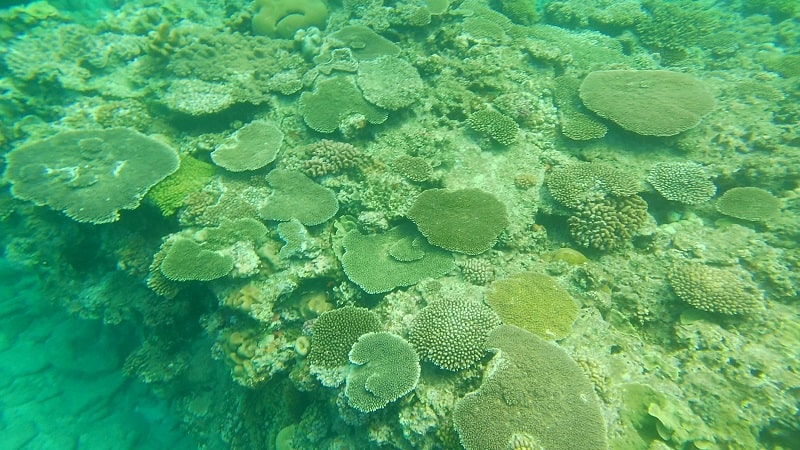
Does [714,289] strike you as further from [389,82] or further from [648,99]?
[389,82]

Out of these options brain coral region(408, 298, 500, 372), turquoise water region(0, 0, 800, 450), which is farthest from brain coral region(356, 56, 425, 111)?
brain coral region(408, 298, 500, 372)

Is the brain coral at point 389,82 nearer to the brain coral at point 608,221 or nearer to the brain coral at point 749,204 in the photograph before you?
the brain coral at point 608,221

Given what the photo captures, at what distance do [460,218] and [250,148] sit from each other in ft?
13.2

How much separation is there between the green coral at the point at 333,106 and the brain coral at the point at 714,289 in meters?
5.24

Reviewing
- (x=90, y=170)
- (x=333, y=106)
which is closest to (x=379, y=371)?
(x=333, y=106)

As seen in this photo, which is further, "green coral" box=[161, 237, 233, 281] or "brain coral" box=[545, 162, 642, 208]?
"brain coral" box=[545, 162, 642, 208]

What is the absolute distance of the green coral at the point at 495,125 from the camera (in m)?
6.49

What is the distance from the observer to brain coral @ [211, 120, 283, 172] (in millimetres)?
6387

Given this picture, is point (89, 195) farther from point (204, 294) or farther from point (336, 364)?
point (336, 364)

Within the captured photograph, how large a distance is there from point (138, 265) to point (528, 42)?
9.14m

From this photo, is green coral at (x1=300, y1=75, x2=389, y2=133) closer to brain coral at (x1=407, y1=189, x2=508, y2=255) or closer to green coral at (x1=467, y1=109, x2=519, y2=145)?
green coral at (x1=467, y1=109, x2=519, y2=145)

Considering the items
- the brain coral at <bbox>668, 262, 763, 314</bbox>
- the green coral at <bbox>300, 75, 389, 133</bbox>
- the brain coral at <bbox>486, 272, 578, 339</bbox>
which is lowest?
the brain coral at <bbox>486, 272, 578, 339</bbox>

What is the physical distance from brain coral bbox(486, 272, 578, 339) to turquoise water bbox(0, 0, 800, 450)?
0.12 feet

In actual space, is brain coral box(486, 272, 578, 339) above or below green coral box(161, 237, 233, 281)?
above
